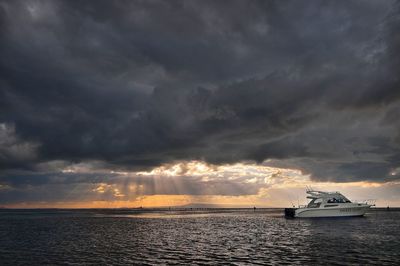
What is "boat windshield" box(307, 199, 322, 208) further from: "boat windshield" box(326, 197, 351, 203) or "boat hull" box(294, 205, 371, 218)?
"boat windshield" box(326, 197, 351, 203)

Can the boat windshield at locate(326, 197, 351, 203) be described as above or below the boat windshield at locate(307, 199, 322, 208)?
above

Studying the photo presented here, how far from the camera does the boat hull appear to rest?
10612 centimetres

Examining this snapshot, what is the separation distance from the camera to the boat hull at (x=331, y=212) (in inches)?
4178

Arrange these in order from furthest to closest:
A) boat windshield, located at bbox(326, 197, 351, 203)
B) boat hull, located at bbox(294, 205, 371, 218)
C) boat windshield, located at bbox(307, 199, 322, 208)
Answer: boat windshield, located at bbox(307, 199, 322, 208) → boat windshield, located at bbox(326, 197, 351, 203) → boat hull, located at bbox(294, 205, 371, 218)

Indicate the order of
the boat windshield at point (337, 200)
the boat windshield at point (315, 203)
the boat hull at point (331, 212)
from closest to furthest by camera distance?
the boat hull at point (331, 212) < the boat windshield at point (337, 200) < the boat windshield at point (315, 203)

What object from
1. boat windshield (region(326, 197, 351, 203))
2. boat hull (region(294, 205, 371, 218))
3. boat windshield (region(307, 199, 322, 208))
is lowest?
boat hull (region(294, 205, 371, 218))

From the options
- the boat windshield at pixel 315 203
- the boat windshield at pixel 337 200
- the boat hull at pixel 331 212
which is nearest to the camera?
the boat hull at pixel 331 212

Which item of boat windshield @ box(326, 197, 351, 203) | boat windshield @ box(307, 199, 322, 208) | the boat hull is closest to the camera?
the boat hull

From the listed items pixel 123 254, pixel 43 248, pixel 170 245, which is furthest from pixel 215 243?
pixel 43 248

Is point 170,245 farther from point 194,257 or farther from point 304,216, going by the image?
point 304,216

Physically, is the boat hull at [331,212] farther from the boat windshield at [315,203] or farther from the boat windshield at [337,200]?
the boat windshield at [337,200]

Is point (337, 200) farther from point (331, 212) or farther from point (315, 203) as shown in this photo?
point (315, 203)

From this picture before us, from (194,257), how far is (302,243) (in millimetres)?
18480

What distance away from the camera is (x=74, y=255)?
41.3 m
